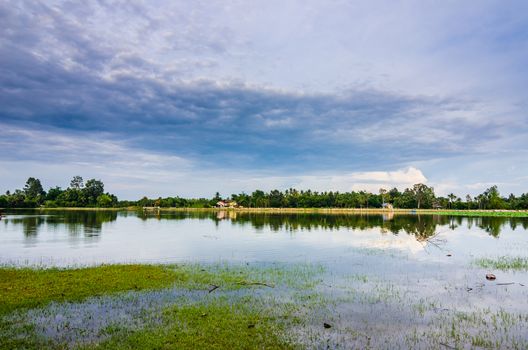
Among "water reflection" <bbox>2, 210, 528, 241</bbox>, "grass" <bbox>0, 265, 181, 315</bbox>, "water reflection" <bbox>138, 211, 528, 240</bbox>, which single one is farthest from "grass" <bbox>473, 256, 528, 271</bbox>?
"grass" <bbox>0, 265, 181, 315</bbox>

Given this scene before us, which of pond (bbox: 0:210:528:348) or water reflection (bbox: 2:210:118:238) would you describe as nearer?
pond (bbox: 0:210:528:348)

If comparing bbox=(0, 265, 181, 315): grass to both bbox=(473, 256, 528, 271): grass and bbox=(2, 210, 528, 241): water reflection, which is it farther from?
bbox=(2, 210, 528, 241): water reflection

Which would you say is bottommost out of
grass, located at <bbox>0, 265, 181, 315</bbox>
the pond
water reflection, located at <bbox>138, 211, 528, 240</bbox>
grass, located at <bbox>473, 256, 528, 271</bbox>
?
water reflection, located at <bbox>138, 211, 528, 240</bbox>

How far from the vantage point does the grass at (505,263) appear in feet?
94.2

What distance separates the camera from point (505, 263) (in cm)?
3103

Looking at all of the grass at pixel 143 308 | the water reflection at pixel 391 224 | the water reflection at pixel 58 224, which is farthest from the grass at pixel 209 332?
the water reflection at pixel 58 224

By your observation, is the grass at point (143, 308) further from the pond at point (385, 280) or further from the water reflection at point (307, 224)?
the water reflection at point (307, 224)

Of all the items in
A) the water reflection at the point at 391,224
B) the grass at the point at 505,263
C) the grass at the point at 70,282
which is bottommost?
the water reflection at the point at 391,224

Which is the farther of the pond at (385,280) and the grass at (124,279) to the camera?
the grass at (124,279)

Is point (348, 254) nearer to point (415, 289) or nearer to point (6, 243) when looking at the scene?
point (415, 289)

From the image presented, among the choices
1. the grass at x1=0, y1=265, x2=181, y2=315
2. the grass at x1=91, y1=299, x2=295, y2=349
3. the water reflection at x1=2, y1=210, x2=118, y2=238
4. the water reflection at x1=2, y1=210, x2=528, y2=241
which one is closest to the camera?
the grass at x1=91, y1=299, x2=295, y2=349

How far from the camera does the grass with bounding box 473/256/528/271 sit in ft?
94.2

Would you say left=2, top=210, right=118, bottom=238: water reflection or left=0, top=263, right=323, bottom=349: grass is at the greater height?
left=0, top=263, right=323, bottom=349: grass

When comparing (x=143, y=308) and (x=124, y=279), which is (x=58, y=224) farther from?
(x=143, y=308)
